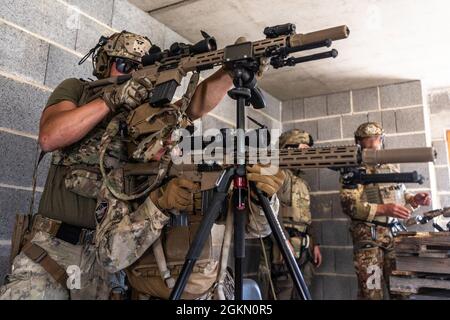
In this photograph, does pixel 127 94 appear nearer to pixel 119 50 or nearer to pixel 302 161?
pixel 119 50

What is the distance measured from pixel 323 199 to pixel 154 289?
2.90 meters

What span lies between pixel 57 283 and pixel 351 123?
3.26m

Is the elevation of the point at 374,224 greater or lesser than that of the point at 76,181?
lesser

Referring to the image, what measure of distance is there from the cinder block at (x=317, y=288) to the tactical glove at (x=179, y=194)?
3.02 metres

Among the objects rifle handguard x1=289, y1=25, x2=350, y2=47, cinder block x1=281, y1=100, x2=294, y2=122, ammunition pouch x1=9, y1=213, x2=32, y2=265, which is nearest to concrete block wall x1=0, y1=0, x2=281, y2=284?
ammunition pouch x1=9, y1=213, x2=32, y2=265

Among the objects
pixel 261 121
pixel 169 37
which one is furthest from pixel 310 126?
pixel 169 37

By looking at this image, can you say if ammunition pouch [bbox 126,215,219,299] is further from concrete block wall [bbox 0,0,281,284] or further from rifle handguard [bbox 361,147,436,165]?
concrete block wall [bbox 0,0,281,284]

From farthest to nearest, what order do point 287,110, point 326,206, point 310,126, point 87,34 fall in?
point 287,110, point 310,126, point 326,206, point 87,34

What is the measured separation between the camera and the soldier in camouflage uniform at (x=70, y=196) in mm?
1247

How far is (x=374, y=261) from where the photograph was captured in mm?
2855

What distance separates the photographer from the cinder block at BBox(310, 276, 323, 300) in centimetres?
376

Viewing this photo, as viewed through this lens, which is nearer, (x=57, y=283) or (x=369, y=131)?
(x=57, y=283)

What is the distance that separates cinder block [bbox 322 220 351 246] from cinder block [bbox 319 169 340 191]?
13.1 inches

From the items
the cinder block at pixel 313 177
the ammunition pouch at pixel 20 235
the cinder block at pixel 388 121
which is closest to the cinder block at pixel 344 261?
the cinder block at pixel 313 177
